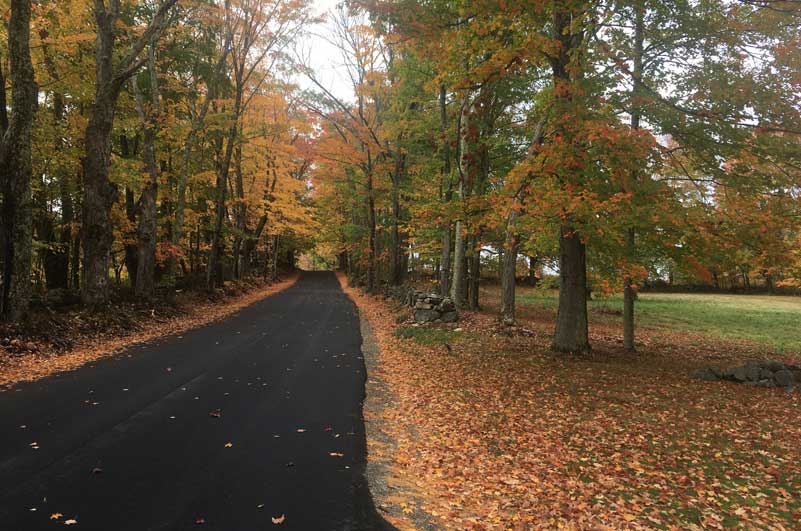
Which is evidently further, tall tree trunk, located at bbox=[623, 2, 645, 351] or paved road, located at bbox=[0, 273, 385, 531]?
tall tree trunk, located at bbox=[623, 2, 645, 351]

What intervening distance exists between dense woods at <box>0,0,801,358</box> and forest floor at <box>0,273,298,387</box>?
0.70 meters

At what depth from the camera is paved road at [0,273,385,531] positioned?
3.74 meters

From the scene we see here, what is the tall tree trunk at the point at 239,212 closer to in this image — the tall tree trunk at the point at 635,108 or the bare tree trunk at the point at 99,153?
the bare tree trunk at the point at 99,153

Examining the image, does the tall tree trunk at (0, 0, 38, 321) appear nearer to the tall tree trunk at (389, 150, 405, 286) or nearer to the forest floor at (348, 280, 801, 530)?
the forest floor at (348, 280, 801, 530)

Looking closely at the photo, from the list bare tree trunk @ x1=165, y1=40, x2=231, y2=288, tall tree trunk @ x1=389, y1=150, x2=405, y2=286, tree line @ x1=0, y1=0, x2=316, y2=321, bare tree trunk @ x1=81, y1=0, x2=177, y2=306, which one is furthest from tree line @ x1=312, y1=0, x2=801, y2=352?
tall tree trunk @ x1=389, y1=150, x2=405, y2=286

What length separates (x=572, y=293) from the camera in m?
10.3

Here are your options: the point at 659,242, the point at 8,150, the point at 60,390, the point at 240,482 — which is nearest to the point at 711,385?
the point at 659,242

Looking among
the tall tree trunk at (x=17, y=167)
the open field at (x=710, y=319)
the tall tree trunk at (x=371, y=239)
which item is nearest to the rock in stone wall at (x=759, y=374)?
the open field at (x=710, y=319)

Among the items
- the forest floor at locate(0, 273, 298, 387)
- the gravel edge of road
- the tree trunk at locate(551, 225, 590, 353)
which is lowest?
the gravel edge of road

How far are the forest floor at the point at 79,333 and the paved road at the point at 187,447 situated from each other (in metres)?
0.89

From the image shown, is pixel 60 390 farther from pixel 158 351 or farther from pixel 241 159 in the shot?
pixel 241 159

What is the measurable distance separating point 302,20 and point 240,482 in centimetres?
2136

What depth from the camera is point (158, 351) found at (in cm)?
1036

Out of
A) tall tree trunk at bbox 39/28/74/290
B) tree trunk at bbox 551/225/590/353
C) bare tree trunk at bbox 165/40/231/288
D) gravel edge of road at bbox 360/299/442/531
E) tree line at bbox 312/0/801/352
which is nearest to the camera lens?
gravel edge of road at bbox 360/299/442/531
